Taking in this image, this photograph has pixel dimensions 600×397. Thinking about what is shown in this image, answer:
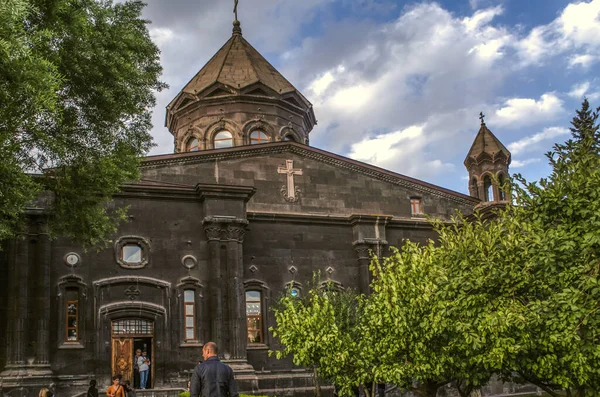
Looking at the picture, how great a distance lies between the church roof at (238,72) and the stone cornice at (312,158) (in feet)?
19.8

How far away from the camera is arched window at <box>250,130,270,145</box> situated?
35.4 meters

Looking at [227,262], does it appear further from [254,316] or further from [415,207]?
[415,207]

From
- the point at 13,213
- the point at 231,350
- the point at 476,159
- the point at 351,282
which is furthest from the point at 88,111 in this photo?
the point at 476,159

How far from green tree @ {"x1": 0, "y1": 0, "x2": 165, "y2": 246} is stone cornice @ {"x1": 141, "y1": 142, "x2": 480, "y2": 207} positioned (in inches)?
352

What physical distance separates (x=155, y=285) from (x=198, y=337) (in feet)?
8.02

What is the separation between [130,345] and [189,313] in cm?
241

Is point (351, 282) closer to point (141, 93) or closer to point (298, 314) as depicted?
point (298, 314)

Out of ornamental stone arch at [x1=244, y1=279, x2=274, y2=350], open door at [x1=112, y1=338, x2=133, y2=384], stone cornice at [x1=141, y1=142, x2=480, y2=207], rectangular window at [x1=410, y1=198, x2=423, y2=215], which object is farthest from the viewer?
rectangular window at [x1=410, y1=198, x2=423, y2=215]

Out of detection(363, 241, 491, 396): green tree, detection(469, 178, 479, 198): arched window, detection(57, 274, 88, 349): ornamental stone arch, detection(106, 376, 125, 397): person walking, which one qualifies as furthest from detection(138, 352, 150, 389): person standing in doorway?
detection(469, 178, 479, 198): arched window

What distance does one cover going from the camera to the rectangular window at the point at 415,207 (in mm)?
32688

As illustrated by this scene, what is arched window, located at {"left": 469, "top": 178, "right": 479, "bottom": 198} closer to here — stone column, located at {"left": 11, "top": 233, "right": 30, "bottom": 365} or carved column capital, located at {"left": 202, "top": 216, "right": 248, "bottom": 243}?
carved column capital, located at {"left": 202, "top": 216, "right": 248, "bottom": 243}

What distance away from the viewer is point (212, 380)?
9383 millimetres

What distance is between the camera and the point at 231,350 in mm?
26094

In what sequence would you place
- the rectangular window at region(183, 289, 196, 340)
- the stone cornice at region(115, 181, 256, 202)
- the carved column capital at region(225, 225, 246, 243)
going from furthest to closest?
1. the carved column capital at region(225, 225, 246, 243)
2. the stone cornice at region(115, 181, 256, 202)
3. the rectangular window at region(183, 289, 196, 340)
